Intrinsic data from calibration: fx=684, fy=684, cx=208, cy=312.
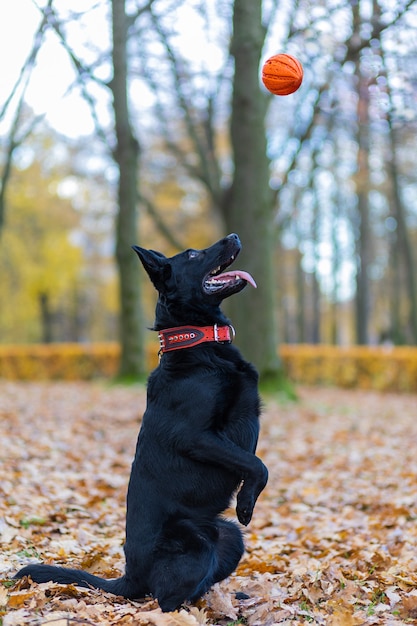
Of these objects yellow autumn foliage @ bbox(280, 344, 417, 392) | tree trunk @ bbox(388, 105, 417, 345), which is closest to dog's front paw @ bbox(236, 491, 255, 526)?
yellow autumn foliage @ bbox(280, 344, 417, 392)

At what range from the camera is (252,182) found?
12.1 m

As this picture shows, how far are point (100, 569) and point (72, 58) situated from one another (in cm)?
1266

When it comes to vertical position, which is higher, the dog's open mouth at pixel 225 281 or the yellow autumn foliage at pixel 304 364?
the dog's open mouth at pixel 225 281

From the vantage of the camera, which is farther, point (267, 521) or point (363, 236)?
point (363, 236)

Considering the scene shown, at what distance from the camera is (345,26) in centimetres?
1369

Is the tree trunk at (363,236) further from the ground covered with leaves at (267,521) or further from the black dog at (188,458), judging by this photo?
the black dog at (188,458)

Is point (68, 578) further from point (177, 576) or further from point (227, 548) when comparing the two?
point (227, 548)

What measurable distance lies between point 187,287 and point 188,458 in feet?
3.07

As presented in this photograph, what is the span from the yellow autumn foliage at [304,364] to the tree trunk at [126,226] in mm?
4930

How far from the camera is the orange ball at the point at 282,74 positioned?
561 centimetres

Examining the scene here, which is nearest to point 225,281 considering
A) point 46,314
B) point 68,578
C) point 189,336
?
point 189,336

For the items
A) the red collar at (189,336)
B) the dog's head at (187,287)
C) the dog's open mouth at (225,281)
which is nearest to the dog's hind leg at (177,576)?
the red collar at (189,336)

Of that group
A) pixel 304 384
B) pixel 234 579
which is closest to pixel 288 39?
pixel 304 384

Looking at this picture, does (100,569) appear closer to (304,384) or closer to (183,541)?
(183,541)
